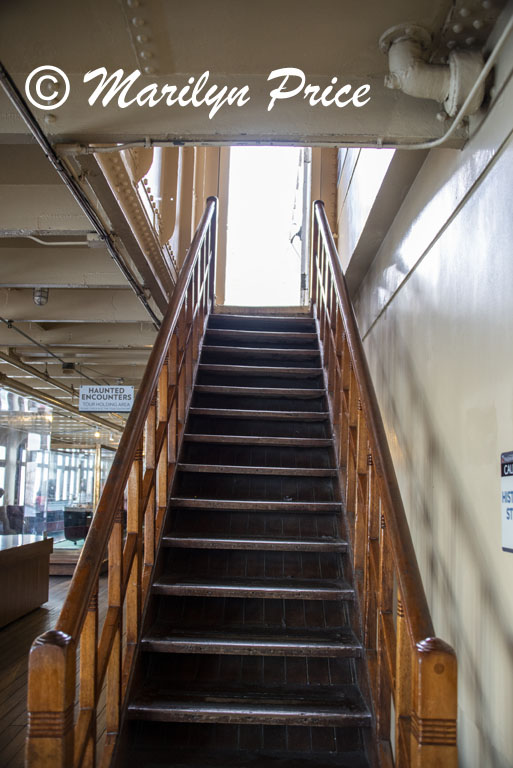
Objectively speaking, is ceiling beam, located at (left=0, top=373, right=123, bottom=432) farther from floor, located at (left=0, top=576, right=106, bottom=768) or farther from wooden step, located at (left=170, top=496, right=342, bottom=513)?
wooden step, located at (left=170, top=496, right=342, bottom=513)

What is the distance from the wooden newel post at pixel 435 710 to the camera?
59.7 inches

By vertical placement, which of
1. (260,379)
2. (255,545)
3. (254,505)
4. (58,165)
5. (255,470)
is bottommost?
(255,545)

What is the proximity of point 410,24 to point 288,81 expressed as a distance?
52cm

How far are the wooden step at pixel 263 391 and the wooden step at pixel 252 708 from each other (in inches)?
82.4

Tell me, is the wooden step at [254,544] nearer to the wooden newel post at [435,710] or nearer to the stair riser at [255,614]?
the stair riser at [255,614]

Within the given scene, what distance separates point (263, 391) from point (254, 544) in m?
1.44

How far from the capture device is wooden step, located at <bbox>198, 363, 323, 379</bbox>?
442cm

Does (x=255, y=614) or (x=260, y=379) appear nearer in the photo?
(x=255, y=614)

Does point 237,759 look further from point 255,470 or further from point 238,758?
point 255,470

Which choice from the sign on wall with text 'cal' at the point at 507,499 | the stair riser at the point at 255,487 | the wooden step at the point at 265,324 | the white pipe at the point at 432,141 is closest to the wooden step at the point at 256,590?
the stair riser at the point at 255,487

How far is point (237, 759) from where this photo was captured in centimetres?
218

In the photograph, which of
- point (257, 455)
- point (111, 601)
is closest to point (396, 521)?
point (111, 601)

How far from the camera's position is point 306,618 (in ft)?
9.04

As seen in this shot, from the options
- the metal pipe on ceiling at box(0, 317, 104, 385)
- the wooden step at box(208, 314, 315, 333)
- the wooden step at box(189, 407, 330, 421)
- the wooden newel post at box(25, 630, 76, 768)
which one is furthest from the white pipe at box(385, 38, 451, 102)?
the metal pipe on ceiling at box(0, 317, 104, 385)
